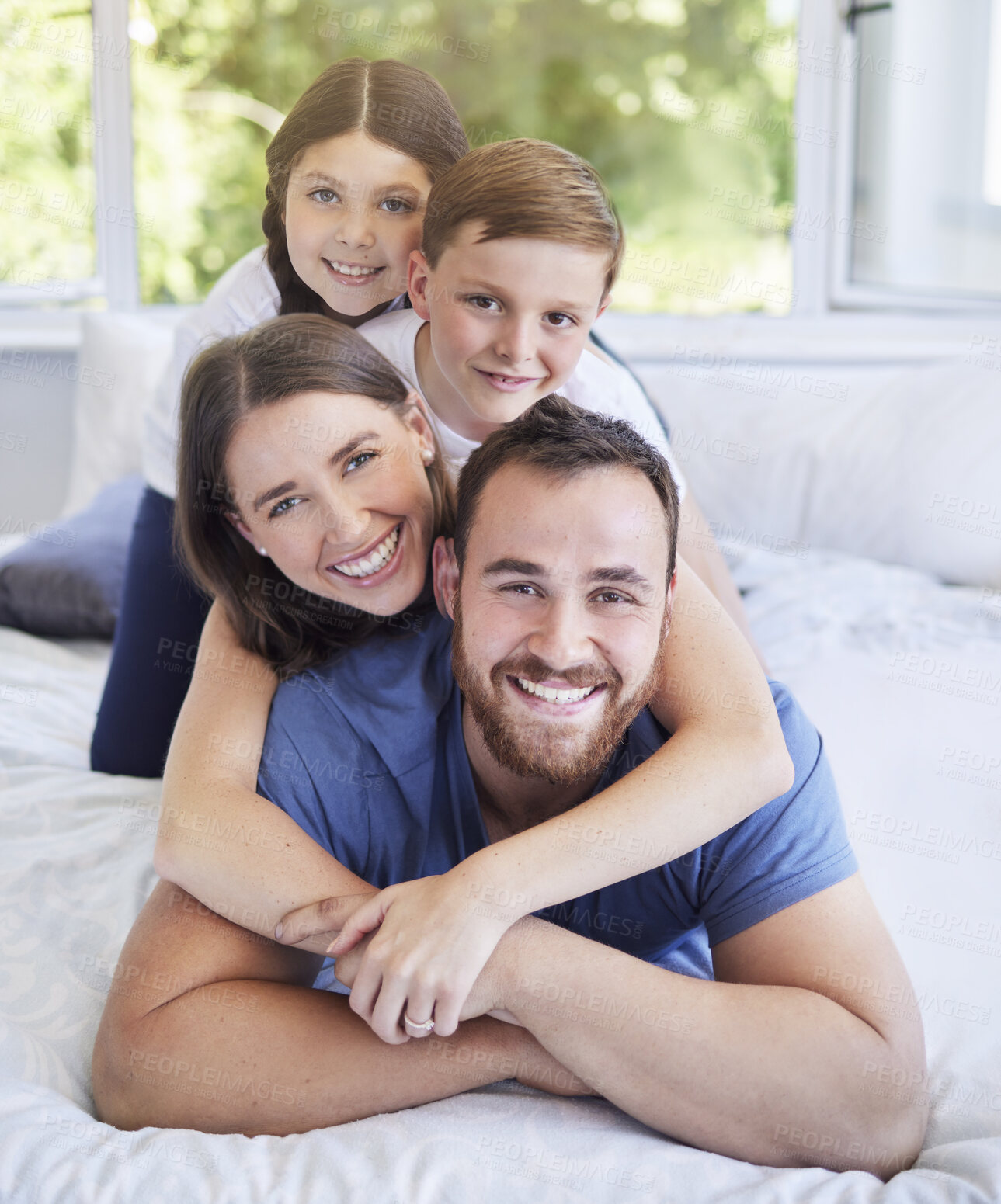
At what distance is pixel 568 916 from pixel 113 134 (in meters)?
1.40

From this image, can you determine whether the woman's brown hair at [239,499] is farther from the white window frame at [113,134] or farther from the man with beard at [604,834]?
the white window frame at [113,134]

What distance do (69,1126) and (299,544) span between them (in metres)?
0.56

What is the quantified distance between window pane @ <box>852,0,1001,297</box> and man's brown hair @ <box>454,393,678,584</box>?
2279mm

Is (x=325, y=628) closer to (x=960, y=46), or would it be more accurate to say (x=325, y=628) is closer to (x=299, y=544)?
(x=299, y=544)

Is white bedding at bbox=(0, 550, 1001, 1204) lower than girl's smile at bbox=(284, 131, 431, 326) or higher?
lower

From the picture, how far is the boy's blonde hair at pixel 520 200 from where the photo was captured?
0.99 metres

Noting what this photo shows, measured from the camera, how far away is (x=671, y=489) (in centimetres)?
109

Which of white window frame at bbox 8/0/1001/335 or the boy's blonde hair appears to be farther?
white window frame at bbox 8/0/1001/335

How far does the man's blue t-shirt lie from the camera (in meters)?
1.09

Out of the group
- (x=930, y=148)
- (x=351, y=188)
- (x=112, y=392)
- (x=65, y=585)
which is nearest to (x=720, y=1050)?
(x=351, y=188)

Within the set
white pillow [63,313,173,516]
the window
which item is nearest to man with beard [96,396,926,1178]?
the window

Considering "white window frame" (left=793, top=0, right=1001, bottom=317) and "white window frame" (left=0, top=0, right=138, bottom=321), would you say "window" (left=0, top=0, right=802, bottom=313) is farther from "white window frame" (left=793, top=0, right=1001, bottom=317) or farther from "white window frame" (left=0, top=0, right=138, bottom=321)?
"white window frame" (left=0, top=0, right=138, bottom=321)

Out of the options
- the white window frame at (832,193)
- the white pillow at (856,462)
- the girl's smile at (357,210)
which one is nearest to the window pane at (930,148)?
the white window frame at (832,193)

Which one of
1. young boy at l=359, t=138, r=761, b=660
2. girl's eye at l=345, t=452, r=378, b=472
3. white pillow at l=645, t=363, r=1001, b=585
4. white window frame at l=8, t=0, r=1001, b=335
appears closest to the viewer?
young boy at l=359, t=138, r=761, b=660
